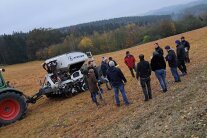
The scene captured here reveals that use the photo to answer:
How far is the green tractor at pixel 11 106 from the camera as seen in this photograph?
55.7 feet

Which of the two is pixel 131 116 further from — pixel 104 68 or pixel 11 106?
pixel 104 68

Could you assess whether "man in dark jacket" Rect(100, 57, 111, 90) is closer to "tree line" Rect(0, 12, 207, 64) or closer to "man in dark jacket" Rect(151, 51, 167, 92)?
"man in dark jacket" Rect(151, 51, 167, 92)

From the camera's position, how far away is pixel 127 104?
590 inches

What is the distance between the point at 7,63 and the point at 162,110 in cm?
9196

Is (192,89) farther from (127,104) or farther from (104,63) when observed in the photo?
(104,63)

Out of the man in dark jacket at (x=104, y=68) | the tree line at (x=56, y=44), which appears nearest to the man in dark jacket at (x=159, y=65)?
the man in dark jacket at (x=104, y=68)

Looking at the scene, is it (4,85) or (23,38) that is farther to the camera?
(23,38)

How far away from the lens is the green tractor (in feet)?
55.7

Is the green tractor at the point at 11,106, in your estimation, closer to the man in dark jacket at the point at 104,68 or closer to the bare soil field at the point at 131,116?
the bare soil field at the point at 131,116

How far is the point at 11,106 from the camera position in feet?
56.6

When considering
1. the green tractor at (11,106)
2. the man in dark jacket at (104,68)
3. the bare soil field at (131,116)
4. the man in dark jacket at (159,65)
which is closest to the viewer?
the bare soil field at (131,116)

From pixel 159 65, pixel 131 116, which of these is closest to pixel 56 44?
pixel 159 65

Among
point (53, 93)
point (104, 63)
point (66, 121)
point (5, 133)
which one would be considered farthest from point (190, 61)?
point (5, 133)

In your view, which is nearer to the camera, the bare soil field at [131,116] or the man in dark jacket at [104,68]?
the bare soil field at [131,116]
